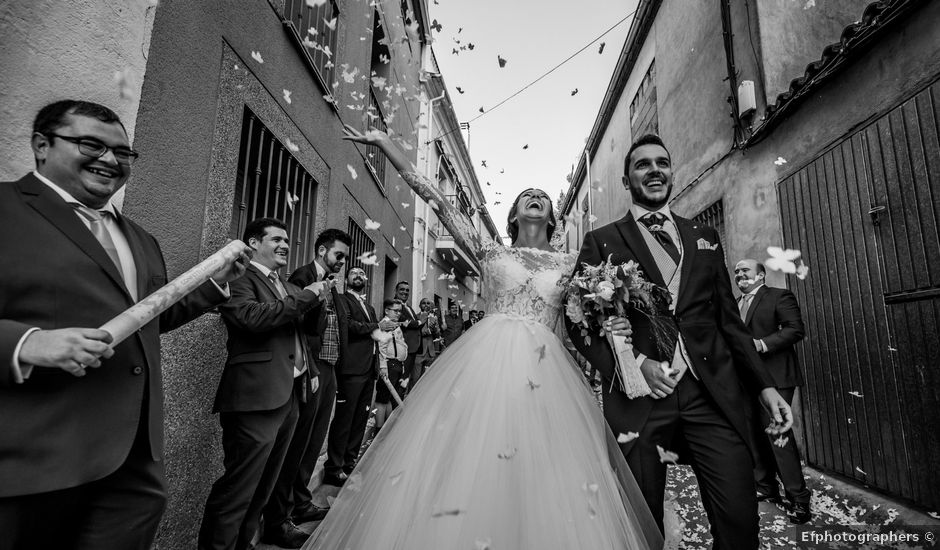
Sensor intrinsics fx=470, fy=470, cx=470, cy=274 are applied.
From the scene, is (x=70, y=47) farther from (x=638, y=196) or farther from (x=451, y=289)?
(x=451, y=289)

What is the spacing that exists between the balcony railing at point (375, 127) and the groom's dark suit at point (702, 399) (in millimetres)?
6141

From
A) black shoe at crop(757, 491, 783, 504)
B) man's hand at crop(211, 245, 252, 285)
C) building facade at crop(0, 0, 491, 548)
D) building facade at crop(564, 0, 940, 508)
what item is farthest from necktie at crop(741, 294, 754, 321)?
building facade at crop(0, 0, 491, 548)

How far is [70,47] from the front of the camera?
2.05 meters

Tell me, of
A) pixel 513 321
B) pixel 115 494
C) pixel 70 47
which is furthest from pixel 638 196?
pixel 70 47

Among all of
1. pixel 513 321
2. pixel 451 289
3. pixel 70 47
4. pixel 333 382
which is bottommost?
pixel 333 382

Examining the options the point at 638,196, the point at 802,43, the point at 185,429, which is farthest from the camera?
the point at 802,43

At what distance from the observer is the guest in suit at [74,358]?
1.26 metres

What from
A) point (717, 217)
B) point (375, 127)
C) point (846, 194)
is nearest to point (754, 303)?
point (846, 194)

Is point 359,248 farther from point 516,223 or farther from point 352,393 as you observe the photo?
point 516,223

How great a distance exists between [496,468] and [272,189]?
3.72 metres

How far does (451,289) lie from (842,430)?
17.9 m

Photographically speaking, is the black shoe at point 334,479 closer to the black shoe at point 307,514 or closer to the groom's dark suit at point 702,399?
the black shoe at point 307,514

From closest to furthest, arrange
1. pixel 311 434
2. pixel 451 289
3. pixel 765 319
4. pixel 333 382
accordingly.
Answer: pixel 311 434 → pixel 333 382 → pixel 765 319 → pixel 451 289

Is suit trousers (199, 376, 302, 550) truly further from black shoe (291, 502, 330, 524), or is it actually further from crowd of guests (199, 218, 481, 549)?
black shoe (291, 502, 330, 524)
